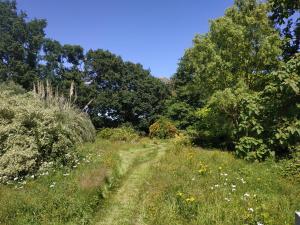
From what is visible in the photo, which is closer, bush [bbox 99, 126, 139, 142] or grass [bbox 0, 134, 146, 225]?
grass [bbox 0, 134, 146, 225]

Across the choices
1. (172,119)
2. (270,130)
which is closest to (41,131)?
(270,130)

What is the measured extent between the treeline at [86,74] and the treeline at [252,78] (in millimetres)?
17145

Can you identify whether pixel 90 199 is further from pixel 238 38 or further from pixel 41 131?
pixel 238 38

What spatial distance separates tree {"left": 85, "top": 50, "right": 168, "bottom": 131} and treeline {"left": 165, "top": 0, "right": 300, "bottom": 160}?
1645cm

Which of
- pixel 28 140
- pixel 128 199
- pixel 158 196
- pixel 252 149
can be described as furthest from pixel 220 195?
pixel 28 140

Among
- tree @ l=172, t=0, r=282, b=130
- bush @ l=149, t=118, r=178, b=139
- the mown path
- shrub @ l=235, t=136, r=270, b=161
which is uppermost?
tree @ l=172, t=0, r=282, b=130

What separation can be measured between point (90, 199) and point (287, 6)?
39.0 ft

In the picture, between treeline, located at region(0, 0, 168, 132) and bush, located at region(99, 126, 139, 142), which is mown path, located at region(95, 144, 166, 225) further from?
treeline, located at region(0, 0, 168, 132)

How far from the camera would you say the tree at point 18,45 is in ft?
117

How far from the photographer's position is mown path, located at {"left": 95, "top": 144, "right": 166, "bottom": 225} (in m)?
7.23

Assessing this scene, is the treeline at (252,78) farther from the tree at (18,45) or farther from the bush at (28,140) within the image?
the tree at (18,45)

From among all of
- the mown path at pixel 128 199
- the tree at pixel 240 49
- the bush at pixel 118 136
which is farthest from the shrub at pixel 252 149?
the bush at pixel 118 136

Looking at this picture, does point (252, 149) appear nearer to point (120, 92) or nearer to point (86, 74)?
→ point (120, 92)

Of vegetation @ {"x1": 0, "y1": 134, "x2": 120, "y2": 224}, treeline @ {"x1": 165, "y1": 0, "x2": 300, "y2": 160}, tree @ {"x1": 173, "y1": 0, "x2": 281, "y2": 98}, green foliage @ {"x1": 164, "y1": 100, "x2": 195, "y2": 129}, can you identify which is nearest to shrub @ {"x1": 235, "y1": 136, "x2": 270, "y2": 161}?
treeline @ {"x1": 165, "y1": 0, "x2": 300, "y2": 160}
